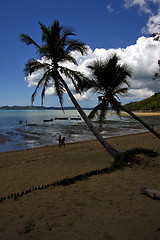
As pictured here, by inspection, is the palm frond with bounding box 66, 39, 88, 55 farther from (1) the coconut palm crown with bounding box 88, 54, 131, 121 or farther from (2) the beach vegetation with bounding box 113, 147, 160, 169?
(2) the beach vegetation with bounding box 113, 147, 160, 169

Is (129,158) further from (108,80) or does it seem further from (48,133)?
(48,133)

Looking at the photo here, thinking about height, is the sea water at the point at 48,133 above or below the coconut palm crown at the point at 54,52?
below

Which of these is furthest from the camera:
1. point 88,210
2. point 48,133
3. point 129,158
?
point 48,133

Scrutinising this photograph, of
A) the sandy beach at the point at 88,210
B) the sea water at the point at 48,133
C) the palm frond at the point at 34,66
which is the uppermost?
the palm frond at the point at 34,66

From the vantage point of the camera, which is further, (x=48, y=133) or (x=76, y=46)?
(x=48, y=133)

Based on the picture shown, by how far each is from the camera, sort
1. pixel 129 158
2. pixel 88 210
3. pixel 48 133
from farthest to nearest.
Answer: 1. pixel 48 133
2. pixel 129 158
3. pixel 88 210

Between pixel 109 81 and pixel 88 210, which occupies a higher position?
pixel 109 81

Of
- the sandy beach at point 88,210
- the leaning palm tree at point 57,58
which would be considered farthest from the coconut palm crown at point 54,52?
the sandy beach at point 88,210

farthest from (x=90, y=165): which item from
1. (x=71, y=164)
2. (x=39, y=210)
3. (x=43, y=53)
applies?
(x=43, y=53)

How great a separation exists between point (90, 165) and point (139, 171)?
134 inches

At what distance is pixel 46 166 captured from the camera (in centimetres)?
995

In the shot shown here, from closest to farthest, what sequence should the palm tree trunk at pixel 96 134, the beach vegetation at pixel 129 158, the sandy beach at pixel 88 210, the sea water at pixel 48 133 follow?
the sandy beach at pixel 88 210 → the beach vegetation at pixel 129 158 → the palm tree trunk at pixel 96 134 → the sea water at pixel 48 133

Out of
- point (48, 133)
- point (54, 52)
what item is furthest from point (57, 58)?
point (48, 133)

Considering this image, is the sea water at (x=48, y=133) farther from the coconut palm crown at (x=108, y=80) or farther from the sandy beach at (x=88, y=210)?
the sandy beach at (x=88, y=210)
